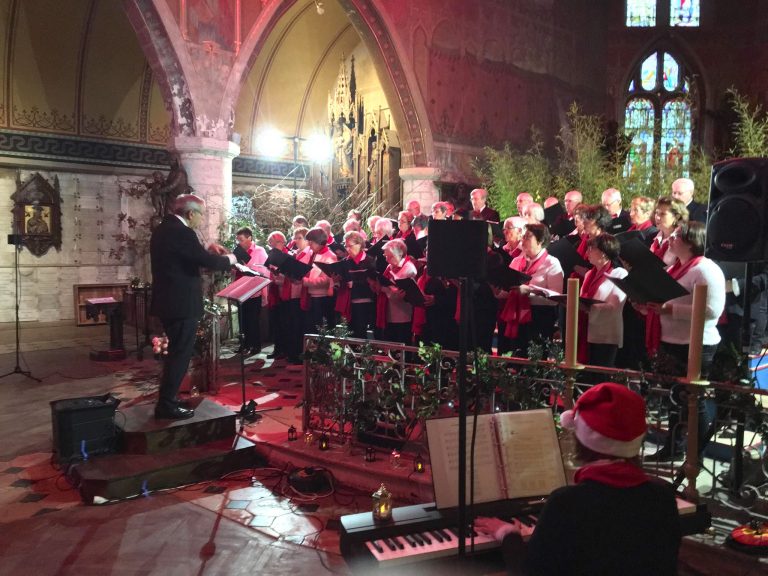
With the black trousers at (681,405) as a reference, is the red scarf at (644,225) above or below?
above

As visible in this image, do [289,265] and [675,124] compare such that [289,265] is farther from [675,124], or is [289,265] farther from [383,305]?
[675,124]

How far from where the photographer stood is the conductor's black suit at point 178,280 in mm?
4664

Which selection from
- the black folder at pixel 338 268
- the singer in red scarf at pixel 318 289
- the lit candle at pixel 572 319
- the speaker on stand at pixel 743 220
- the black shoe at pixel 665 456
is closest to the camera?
the lit candle at pixel 572 319

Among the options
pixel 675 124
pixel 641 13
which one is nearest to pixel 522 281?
pixel 675 124

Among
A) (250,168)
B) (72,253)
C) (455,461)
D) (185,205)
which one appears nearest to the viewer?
(455,461)

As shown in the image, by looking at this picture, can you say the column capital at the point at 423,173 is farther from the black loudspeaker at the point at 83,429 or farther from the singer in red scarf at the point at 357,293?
the black loudspeaker at the point at 83,429

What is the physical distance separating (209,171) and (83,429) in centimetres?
480

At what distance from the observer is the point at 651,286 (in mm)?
3734

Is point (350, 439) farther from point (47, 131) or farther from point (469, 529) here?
point (47, 131)

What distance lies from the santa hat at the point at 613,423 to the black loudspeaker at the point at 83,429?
153 inches

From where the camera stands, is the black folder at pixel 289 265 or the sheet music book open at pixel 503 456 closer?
the sheet music book open at pixel 503 456

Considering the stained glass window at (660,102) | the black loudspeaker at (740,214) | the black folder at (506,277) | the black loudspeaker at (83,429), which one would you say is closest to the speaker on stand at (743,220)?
the black loudspeaker at (740,214)

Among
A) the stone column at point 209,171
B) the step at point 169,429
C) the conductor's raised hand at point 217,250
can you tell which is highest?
the stone column at point 209,171

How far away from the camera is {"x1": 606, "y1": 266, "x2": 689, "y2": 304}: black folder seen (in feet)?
12.1
